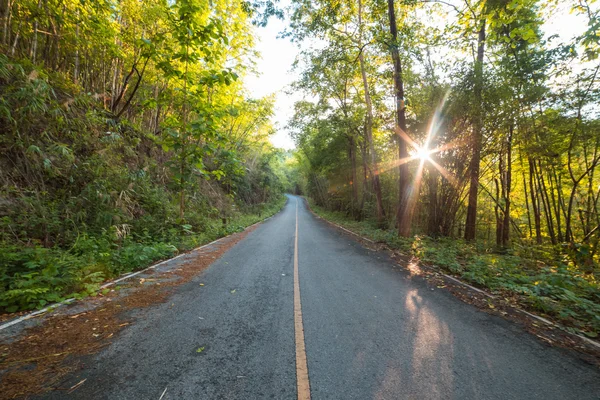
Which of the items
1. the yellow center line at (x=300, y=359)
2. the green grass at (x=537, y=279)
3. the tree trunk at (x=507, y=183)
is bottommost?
the yellow center line at (x=300, y=359)

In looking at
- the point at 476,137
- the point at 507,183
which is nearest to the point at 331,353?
the point at 476,137

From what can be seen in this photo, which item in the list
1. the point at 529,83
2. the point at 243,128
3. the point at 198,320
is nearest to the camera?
the point at 198,320

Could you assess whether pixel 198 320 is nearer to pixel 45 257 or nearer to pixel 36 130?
pixel 45 257

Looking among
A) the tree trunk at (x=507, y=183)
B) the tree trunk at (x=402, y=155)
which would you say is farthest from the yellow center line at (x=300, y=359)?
the tree trunk at (x=507, y=183)

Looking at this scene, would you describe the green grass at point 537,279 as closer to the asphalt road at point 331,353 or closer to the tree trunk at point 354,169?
the asphalt road at point 331,353

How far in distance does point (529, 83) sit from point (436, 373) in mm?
8645

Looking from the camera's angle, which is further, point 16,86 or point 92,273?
point 16,86

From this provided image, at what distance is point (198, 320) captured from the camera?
123 inches

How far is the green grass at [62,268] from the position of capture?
10.4ft

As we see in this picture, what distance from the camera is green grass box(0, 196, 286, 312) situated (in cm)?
317

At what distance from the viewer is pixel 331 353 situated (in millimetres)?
2484

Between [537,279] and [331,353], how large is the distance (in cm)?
480

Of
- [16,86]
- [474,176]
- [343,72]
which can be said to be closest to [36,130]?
[16,86]

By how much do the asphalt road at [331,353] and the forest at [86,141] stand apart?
6.49 feet
